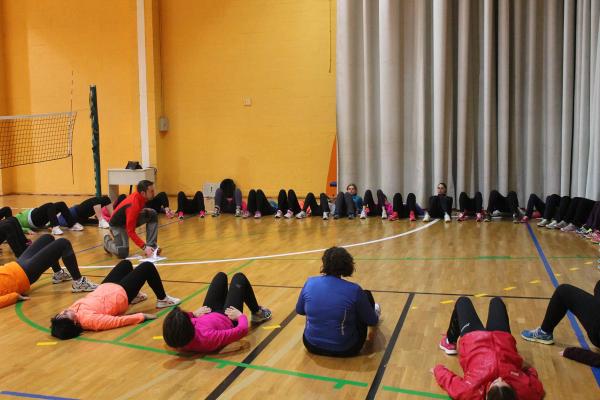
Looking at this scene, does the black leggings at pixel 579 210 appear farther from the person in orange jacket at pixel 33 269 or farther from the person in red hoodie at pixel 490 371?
the person in orange jacket at pixel 33 269

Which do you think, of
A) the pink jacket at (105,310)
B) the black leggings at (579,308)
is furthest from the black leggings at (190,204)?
the black leggings at (579,308)

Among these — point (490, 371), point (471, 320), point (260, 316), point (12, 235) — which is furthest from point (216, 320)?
point (12, 235)

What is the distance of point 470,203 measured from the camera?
11414 millimetres

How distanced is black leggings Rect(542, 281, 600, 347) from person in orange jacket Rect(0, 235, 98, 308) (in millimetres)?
4742

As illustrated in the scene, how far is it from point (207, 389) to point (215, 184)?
9942 mm

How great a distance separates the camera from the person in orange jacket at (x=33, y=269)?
6.32 metres

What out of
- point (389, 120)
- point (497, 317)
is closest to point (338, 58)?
point (389, 120)

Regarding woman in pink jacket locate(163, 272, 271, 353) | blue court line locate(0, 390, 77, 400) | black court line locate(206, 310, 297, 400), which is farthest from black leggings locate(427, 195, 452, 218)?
blue court line locate(0, 390, 77, 400)

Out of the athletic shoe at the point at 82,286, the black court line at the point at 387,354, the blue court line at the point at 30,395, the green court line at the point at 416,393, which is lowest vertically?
the blue court line at the point at 30,395

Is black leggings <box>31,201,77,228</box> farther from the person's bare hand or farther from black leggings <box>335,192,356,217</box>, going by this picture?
the person's bare hand

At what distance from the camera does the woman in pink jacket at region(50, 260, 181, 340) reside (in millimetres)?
5363

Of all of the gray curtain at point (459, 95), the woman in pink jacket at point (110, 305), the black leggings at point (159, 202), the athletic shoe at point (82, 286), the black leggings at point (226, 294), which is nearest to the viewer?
the black leggings at point (226, 294)

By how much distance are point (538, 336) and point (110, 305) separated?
373 centimetres

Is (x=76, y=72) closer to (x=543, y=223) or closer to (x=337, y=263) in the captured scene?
(x=543, y=223)
